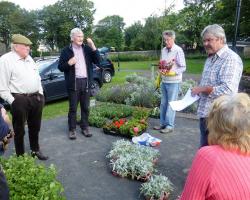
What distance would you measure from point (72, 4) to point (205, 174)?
245 ft

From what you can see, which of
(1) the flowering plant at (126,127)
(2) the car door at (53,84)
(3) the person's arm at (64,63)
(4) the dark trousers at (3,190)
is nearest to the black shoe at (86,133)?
(1) the flowering plant at (126,127)

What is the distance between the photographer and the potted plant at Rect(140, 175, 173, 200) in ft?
13.5

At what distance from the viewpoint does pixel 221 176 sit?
1.79 meters

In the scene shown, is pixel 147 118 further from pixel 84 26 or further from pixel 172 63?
pixel 84 26

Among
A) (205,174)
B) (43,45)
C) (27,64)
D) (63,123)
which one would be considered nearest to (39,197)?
(205,174)

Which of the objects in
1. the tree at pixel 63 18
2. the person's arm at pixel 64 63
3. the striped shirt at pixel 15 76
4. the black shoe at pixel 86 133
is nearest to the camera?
the striped shirt at pixel 15 76

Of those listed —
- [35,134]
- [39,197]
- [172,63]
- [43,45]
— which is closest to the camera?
[39,197]

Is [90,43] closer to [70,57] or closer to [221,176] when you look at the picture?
[70,57]

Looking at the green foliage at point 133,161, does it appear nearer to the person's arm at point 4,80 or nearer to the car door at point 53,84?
the person's arm at point 4,80

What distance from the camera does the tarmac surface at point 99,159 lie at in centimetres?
447

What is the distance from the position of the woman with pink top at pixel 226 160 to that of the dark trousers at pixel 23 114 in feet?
12.2

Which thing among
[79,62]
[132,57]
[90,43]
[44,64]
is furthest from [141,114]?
[132,57]

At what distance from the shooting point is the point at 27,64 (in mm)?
5086

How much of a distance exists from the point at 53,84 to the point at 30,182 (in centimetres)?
792
